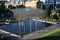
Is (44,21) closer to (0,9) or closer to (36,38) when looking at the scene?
(0,9)

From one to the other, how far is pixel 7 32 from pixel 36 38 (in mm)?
3298

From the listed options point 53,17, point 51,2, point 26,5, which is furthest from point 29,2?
point 53,17

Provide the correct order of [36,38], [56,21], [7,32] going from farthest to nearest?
1. [56,21]
2. [7,32]
3. [36,38]

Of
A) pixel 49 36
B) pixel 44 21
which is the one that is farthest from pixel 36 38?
pixel 44 21

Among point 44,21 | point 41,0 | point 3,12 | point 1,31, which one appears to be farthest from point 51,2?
point 1,31

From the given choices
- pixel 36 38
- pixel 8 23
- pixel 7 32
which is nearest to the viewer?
pixel 36 38

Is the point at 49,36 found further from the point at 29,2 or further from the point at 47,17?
the point at 29,2

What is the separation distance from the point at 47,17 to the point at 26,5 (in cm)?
1874

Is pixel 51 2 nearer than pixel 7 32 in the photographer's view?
No

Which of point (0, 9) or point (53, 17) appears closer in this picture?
point (53, 17)

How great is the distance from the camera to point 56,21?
24.6m

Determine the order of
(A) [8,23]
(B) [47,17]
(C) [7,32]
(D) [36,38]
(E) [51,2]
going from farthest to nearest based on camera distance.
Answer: (E) [51,2] < (B) [47,17] < (A) [8,23] < (C) [7,32] < (D) [36,38]

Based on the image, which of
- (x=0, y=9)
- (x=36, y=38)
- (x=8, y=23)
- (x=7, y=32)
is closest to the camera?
(x=36, y=38)

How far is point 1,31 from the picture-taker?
1872 centimetres
